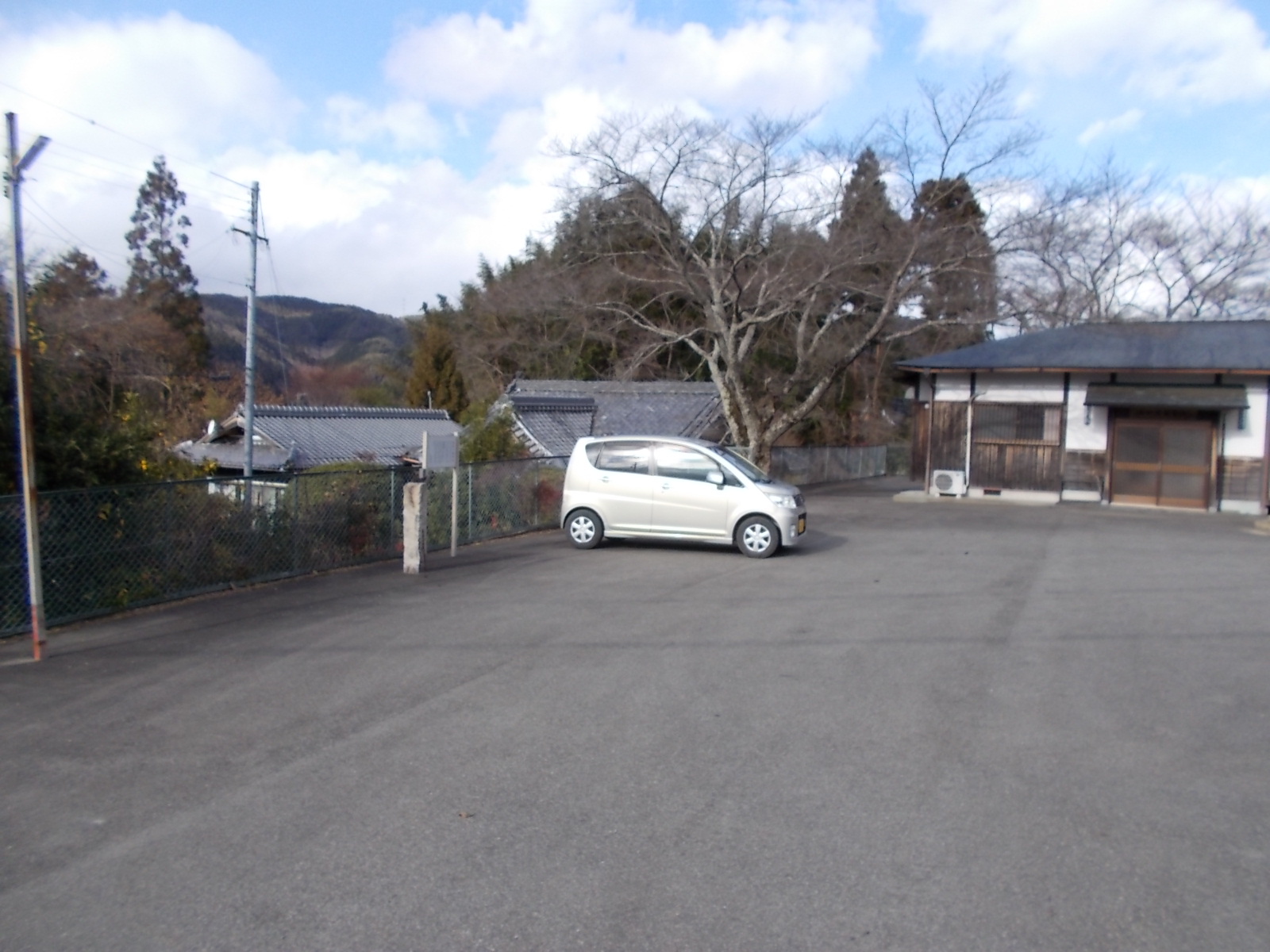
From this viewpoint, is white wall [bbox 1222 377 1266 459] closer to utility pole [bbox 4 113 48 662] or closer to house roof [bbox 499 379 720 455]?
house roof [bbox 499 379 720 455]

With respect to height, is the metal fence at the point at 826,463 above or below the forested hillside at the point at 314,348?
below

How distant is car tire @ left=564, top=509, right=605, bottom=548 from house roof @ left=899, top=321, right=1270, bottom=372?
1415 centimetres

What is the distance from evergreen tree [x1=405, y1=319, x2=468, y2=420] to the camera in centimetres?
4791

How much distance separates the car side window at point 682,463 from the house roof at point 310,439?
34.6 ft

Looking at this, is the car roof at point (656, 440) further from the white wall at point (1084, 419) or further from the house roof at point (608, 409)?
the white wall at point (1084, 419)

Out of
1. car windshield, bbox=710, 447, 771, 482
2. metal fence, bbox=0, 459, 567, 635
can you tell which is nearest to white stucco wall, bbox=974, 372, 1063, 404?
car windshield, bbox=710, 447, 771, 482

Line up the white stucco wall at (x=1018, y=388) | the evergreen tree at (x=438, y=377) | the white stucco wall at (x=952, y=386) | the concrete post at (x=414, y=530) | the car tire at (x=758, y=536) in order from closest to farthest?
1. the concrete post at (x=414, y=530)
2. the car tire at (x=758, y=536)
3. the white stucco wall at (x=1018, y=388)
4. the white stucco wall at (x=952, y=386)
5. the evergreen tree at (x=438, y=377)

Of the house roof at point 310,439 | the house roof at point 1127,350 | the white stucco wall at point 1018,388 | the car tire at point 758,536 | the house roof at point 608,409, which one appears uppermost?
the house roof at point 1127,350

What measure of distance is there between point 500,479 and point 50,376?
7.83 m

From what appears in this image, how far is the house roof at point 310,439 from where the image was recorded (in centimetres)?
2542

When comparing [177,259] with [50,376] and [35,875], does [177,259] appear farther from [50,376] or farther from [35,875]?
[35,875]

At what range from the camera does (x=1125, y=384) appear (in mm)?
25141

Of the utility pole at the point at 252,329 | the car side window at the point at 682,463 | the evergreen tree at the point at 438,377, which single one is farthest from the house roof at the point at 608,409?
the evergreen tree at the point at 438,377

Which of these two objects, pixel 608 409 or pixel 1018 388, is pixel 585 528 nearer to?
pixel 608 409
